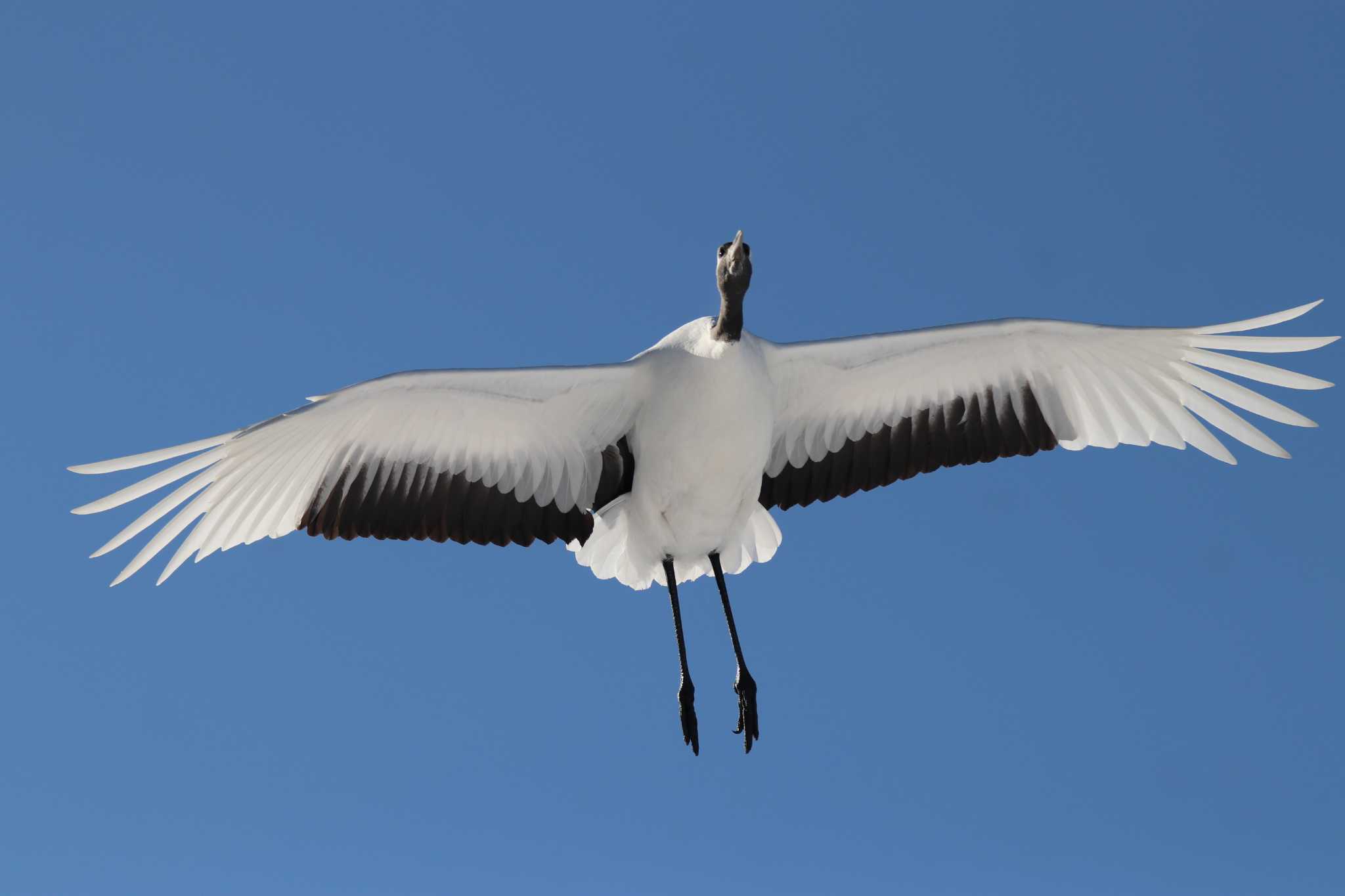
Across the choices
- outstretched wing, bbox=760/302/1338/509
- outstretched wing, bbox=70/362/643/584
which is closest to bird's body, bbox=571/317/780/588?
outstretched wing, bbox=70/362/643/584

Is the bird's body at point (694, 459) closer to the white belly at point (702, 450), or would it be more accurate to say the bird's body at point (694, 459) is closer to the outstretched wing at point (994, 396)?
the white belly at point (702, 450)

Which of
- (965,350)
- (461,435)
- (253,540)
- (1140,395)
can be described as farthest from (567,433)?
(1140,395)

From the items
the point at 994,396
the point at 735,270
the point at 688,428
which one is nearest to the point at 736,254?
the point at 735,270

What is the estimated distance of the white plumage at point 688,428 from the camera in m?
8.84

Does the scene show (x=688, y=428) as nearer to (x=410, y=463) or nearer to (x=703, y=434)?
(x=703, y=434)

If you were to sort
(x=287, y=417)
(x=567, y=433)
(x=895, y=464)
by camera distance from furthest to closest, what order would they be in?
(x=895, y=464) → (x=567, y=433) → (x=287, y=417)

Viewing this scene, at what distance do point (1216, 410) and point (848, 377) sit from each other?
A: 2.45 m

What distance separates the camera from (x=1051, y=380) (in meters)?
9.81

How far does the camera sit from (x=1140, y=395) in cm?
972

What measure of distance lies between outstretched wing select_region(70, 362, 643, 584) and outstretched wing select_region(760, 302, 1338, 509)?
1303 millimetres

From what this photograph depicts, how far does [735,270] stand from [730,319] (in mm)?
310

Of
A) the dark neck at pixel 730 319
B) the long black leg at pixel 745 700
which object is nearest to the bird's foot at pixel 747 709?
the long black leg at pixel 745 700

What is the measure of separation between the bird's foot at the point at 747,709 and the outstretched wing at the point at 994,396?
4.23 feet

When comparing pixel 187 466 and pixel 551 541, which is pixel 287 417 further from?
pixel 551 541
